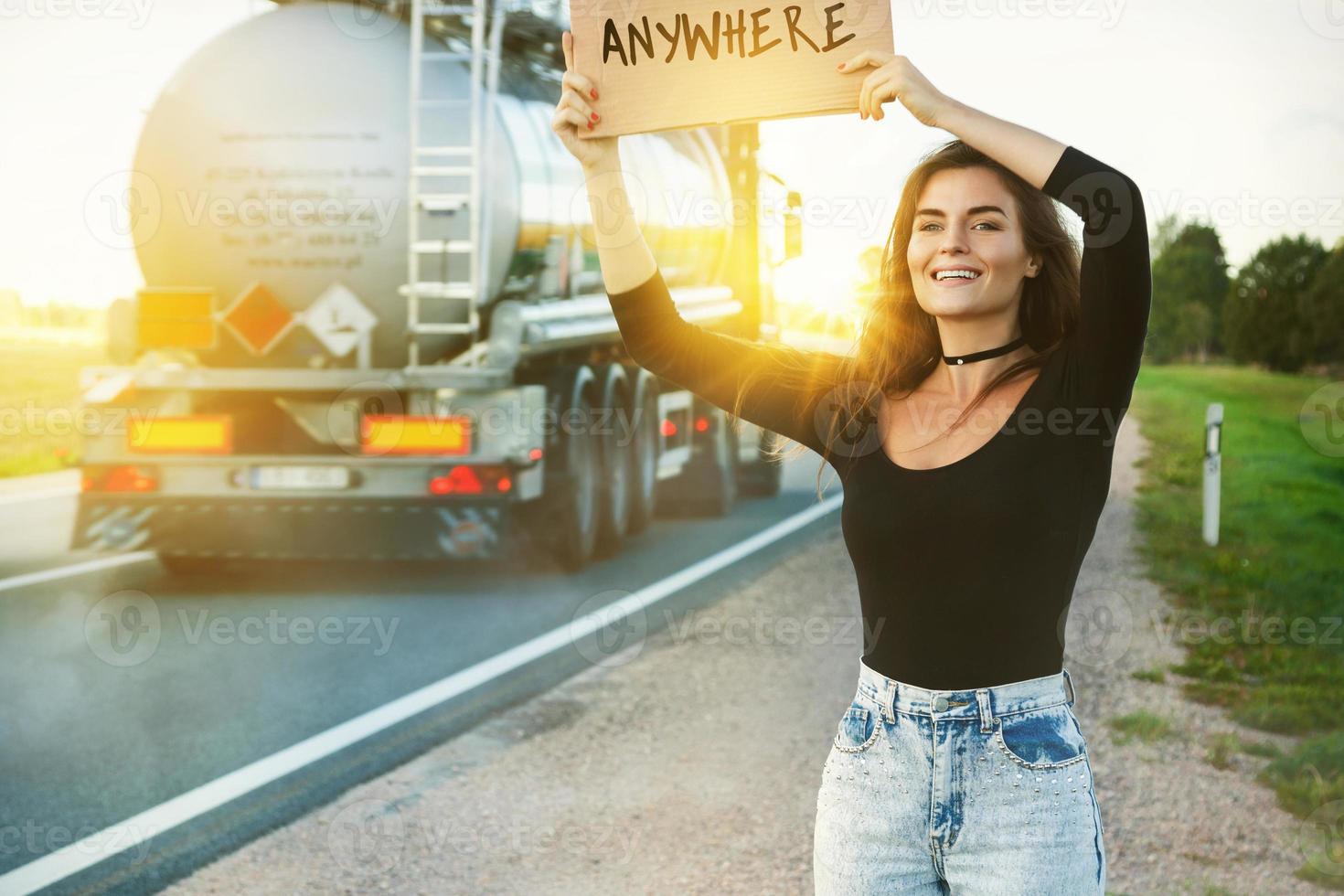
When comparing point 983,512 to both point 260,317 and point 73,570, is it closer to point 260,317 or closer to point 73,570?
point 260,317

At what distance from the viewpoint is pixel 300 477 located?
883 cm

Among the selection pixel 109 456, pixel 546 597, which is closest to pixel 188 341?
pixel 109 456

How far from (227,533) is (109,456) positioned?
89 centimetres

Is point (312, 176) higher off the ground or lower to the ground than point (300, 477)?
higher

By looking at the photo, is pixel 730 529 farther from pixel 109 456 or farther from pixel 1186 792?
pixel 1186 792

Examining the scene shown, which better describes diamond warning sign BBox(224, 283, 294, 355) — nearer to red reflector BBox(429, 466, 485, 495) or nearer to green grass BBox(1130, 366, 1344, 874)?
red reflector BBox(429, 466, 485, 495)

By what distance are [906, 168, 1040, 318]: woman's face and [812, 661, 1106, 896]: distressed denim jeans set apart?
2.02 ft

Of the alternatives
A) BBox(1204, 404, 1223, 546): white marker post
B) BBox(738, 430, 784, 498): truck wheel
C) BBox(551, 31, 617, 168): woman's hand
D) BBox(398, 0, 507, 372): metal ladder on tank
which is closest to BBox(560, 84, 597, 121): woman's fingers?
BBox(551, 31, 617, 168): woman's hand

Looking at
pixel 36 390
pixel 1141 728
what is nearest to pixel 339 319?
pixel 1141 728

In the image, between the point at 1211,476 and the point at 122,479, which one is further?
the point at 1211,476

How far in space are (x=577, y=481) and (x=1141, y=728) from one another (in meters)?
4.88

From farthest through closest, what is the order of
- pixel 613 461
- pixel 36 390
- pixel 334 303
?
pixel 36 390, pixel 613 461, pixel 334 303

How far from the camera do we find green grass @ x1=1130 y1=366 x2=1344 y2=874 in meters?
5.91

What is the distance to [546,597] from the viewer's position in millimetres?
9078
